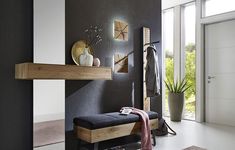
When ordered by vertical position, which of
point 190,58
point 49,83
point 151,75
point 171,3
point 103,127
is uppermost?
point 171,3

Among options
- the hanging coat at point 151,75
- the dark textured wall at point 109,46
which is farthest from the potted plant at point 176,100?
the hanging coat at point 151,75

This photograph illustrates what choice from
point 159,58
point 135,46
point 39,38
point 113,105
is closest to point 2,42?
point 39,38

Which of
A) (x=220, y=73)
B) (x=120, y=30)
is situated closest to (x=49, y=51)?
(x=120, y=30)

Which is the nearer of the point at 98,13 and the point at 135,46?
the point at 98,13

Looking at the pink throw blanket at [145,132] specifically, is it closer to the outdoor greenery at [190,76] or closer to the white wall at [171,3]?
the outdoor greenery at [190,76]

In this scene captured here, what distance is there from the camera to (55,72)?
2.46m

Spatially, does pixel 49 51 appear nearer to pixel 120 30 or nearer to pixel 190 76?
pixel 120 30

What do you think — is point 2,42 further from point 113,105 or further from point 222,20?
point 222,20

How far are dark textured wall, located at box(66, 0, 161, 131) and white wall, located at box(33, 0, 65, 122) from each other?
0.13m

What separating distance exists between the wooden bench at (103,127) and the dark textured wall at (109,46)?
29cm

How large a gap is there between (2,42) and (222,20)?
4.49 metres

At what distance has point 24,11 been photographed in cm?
255

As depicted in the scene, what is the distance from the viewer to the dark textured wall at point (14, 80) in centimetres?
240

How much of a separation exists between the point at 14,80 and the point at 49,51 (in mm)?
526
